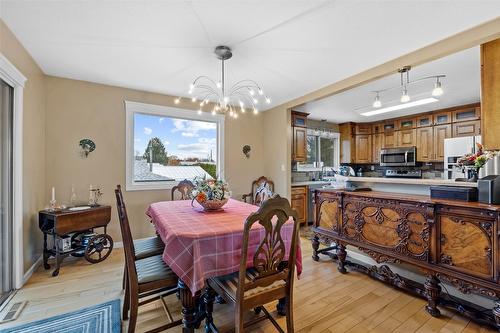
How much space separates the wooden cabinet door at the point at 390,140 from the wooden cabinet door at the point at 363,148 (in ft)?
1.23

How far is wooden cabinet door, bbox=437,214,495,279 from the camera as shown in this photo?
1.76 metres

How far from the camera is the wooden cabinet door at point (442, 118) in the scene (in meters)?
4.81

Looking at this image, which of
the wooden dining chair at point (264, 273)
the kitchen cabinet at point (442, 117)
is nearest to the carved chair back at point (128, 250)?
the wooden dining chair at point (264, 273)

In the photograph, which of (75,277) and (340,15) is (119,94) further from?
(340,15)

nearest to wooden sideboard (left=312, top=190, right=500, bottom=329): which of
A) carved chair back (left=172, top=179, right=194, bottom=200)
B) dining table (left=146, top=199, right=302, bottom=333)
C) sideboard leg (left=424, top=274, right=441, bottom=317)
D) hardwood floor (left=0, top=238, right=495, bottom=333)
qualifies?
sideboard leg (left=424, top=274, right=441, bottom=317)

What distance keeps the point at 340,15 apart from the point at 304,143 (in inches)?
130

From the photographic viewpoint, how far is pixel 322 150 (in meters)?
6.39

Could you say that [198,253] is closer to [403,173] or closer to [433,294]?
[433,294]

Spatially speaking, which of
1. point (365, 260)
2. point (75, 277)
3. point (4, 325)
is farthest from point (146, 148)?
point (365, 260)

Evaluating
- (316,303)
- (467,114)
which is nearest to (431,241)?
(316,303)

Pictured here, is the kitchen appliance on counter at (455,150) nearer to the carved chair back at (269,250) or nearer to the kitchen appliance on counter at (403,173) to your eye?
the kitchen appliance on counter at (403,173)

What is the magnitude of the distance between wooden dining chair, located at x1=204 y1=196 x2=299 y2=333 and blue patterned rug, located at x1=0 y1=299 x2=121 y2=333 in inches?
33.2

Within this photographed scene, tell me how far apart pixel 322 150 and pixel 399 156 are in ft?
5.97

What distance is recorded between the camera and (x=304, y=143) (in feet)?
16.7
